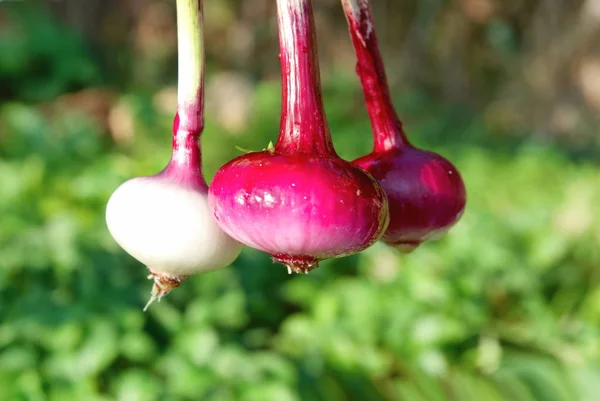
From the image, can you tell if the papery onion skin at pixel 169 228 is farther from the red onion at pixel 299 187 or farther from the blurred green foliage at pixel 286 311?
the blurred green foliage at pixel 286 311

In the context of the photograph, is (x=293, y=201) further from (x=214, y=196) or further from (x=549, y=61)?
(x=549, y=61)

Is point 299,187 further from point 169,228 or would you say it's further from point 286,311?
point 286,311

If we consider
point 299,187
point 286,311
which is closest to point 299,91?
point 299,187

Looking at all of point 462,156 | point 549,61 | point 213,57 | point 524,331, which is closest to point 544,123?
point 549,61

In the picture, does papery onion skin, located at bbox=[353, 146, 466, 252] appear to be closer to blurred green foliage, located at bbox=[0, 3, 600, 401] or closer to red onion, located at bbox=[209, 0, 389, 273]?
red onion, located at bbox=[209, 0, 389, 273]

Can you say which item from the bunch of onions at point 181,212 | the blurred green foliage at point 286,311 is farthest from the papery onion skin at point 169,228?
the blurred green foliage at point 286,311
